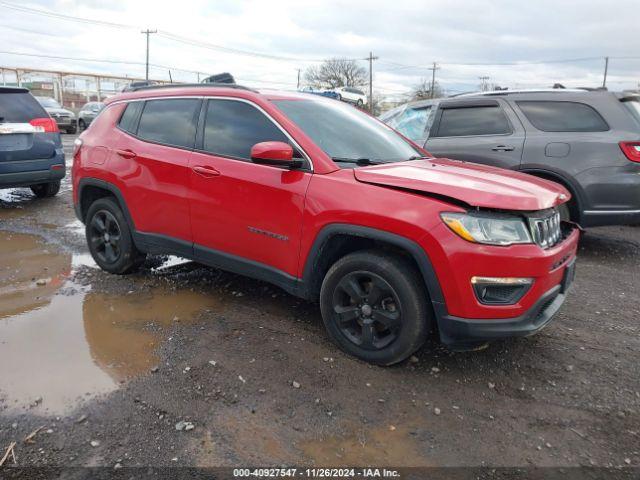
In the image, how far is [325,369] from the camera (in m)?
3.16

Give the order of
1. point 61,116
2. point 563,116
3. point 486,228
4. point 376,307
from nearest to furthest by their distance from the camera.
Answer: point 486,228, point 376,307, point 563,116, point 61,116

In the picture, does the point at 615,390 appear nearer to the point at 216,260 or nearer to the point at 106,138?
the point at 216,260

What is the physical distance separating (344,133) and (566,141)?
3011mm

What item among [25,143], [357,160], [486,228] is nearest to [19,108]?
[25,143]

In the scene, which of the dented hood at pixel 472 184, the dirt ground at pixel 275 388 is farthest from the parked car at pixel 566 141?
the dented hood at pixel 472 184

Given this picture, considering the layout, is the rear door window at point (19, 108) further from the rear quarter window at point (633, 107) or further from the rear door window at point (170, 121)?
the rear quarter window at point (633, 107)

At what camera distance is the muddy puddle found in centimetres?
293

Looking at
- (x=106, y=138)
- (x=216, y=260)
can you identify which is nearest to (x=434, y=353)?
(x=216, y=260)

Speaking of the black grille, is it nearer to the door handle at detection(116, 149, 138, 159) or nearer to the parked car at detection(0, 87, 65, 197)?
the door handle at detection(116, 149, 138, 159)

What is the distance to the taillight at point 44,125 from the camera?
7.34m

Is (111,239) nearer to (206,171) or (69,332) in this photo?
(69,332)

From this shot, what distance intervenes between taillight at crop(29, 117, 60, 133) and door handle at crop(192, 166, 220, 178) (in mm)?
4803

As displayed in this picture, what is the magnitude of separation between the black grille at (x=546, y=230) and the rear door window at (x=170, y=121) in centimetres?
257

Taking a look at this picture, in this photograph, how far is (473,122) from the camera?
6.22m
